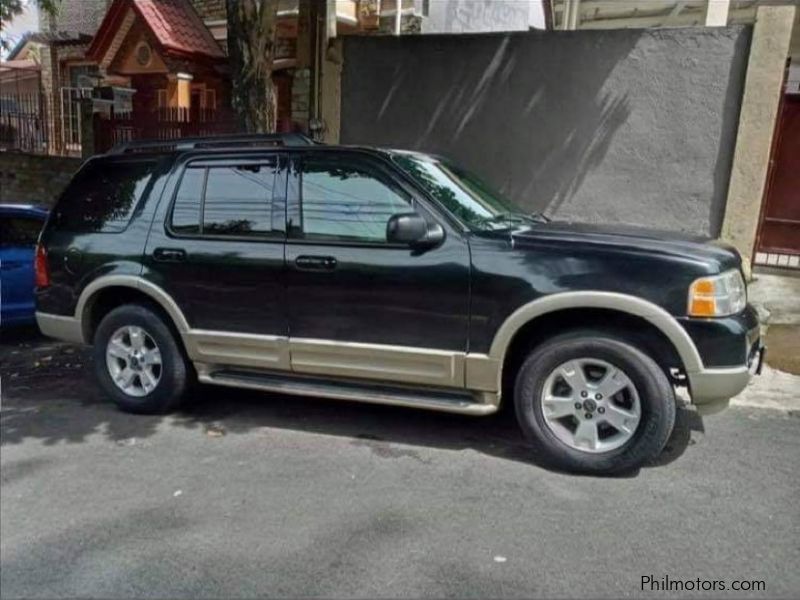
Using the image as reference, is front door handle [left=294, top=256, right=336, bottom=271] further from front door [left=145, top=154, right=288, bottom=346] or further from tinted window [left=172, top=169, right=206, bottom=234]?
tinted window [left=172, top=169, right=206, bottom=234]

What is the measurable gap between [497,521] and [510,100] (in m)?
6.14

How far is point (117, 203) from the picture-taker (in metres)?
4.78

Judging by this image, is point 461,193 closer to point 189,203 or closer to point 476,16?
point 189,203

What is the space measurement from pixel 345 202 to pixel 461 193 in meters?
0.78

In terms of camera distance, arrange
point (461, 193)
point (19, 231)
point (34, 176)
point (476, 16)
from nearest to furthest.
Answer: point (461, 193) → point (19, 231) → point (34, 176) → point (476, 16)

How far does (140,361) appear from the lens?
4.73 metres

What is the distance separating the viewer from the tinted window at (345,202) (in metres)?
4.07

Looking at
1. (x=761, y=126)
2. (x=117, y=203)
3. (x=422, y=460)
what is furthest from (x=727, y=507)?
(x=761, y=126)

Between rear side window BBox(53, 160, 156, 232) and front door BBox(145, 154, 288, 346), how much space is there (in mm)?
335

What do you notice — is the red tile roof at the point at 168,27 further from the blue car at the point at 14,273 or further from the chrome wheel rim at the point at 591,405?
the chrome wheel rim at the point at 591,405

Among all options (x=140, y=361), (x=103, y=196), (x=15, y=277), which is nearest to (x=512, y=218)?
(x=140, y=361)

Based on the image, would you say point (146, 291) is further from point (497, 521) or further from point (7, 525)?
point (497, 521)

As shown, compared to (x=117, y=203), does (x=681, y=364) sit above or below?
below

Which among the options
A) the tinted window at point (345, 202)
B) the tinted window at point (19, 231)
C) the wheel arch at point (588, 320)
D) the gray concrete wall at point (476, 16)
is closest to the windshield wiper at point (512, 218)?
the tinted window at point (345, 202)
